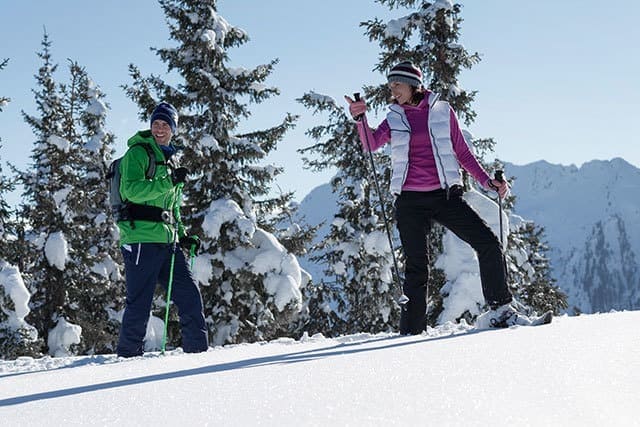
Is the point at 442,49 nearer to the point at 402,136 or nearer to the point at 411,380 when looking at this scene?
the point at 402,136

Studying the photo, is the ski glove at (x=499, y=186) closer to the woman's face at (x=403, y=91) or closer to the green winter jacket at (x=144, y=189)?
the woman's face at (x=403, y=91)

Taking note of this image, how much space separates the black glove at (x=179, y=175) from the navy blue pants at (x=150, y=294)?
58 centimetres

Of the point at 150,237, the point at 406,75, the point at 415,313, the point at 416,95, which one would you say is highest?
the point at 406,75

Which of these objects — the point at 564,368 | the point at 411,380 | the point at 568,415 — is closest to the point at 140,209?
the point at 411,380

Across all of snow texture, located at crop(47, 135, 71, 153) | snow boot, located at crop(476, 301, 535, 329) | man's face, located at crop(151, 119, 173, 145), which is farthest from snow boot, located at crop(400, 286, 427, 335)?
snow texture, located at crop(47, 135, 71, 153)

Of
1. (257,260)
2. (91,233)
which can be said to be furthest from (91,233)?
(257,260)

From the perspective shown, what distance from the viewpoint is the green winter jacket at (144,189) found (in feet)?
16.3

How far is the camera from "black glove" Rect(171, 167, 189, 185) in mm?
5035

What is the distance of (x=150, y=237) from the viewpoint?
5176mm

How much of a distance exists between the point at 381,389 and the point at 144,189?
3045 millimetres

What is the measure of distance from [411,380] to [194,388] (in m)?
0.99

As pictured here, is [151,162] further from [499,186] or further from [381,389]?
[381,389]

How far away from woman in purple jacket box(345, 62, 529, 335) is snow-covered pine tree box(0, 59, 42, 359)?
12270 mm

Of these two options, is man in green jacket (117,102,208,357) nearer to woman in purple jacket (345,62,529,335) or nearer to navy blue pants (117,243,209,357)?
navy blue pants (117,243,209,357)
